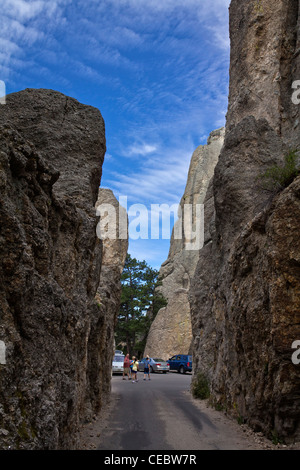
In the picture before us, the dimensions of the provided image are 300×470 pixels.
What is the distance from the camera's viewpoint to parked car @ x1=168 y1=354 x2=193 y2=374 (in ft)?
101

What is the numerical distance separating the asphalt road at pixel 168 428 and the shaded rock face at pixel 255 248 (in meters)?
0.63

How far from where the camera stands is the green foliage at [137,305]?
138ft

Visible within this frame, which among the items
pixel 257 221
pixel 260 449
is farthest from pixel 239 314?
pixel 260 449

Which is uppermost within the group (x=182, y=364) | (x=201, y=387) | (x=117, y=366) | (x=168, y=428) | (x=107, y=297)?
(x=107, y=297)

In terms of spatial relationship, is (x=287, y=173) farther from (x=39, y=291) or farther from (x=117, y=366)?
(x=117, y=366)

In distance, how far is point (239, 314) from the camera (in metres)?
9.38

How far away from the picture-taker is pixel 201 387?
46.4ft

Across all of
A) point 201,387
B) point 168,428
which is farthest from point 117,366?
point 168,428

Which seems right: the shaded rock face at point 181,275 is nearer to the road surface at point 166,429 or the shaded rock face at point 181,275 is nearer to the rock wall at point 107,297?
the rock wall at point 107,297

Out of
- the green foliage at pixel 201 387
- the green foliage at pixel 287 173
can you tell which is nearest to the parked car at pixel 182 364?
the green foliage at pixel 201 387

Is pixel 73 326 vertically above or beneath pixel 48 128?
beneath

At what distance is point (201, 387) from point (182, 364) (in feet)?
58.5

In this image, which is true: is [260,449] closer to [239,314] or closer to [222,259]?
[239,314]
